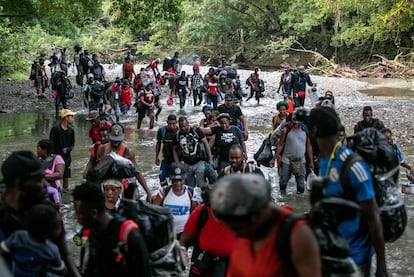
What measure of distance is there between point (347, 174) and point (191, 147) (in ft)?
18.0

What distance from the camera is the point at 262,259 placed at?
113 inches

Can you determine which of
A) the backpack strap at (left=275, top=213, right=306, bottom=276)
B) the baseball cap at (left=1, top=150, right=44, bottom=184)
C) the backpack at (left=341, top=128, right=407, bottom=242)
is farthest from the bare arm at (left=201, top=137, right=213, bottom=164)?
the backpack strap at (left=275, top=213, right=306, bottom=276)

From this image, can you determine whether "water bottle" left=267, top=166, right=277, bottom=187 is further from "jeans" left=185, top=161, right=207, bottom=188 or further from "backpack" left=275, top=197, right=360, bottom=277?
"backpack" left=275, top=197, right=360, bottom=277

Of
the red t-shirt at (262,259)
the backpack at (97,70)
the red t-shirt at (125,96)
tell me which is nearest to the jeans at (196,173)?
the red t-shirt at (262,259)

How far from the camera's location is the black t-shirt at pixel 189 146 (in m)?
9.32

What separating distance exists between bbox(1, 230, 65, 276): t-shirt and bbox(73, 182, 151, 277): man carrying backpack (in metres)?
0.25

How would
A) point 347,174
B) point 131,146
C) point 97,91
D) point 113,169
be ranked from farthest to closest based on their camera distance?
1. point 97,91
2. point 131,146
3. point 113,169
4. point 347,174

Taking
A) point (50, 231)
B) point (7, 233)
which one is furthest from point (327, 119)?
point (7, 233)

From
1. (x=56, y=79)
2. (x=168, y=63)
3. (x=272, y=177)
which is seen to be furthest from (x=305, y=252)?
(x=168, y=63)

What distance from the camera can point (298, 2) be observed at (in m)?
47.9

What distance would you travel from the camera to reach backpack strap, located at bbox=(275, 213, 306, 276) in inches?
110

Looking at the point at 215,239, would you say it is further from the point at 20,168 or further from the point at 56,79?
the point at 56,79

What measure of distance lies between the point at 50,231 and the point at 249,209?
153 cm

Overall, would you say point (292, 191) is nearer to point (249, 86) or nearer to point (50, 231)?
point (50, 231)
